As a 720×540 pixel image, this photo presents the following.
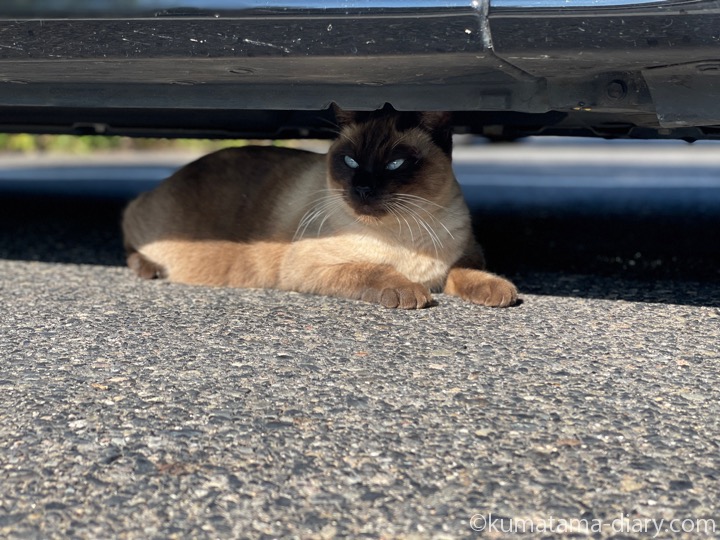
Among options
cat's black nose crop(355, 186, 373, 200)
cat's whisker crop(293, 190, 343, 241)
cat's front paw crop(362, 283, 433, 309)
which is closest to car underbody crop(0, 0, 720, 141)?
cat's black nose crop(355, 186, 373, 200)

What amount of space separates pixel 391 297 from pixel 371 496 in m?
1.48

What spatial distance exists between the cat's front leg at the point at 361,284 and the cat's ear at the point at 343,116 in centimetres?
57

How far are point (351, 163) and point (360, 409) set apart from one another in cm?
154

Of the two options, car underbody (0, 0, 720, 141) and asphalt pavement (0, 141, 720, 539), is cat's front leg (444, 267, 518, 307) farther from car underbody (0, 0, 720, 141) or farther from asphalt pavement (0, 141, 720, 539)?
car underbody (0, 0, 720, 141)

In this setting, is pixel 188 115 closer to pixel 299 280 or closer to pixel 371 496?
pixel 299 280

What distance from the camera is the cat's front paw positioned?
326 centimetres

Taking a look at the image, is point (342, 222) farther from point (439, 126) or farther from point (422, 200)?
point (439, 126)

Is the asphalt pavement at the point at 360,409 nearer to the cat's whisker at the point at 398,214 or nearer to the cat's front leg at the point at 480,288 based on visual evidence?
the cat's front leg at the point at 480,288

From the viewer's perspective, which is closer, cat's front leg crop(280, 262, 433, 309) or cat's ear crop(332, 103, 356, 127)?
cat's front leg crop(280, 262, 433, 309)

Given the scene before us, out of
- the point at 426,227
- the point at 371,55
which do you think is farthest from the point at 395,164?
the point at 371,55

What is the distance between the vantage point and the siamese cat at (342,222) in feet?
11.4

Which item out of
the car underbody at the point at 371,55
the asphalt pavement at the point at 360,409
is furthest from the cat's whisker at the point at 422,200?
the car underbody at the point at 371,55

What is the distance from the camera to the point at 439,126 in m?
3.56

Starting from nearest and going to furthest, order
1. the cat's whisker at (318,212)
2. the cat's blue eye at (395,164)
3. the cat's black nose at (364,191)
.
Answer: the cat's black nose at (364,191) < the cat's blue eye at (395,164) < the cat's whisker at (318,212)
